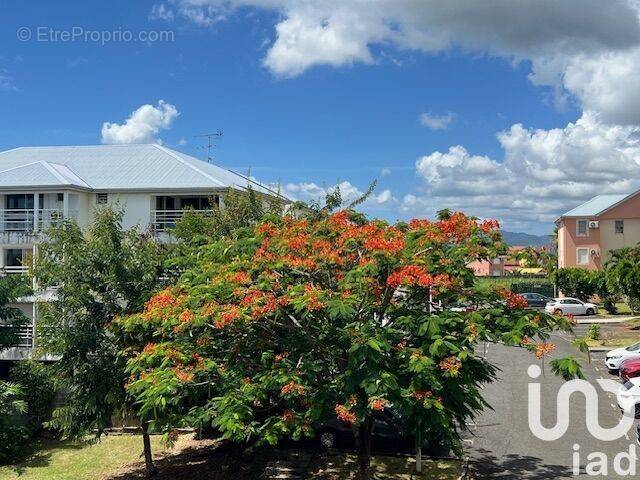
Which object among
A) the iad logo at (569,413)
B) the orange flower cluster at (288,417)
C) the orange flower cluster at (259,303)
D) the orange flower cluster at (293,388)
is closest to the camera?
the orange flower cluster at (293,388)

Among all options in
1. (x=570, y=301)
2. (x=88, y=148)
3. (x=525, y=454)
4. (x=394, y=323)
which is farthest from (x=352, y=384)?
(x=570, y=301)

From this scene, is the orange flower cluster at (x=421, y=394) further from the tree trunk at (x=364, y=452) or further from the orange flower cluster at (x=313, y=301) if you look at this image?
the tree trunk at (x=364, y=452)

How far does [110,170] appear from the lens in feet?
98.3

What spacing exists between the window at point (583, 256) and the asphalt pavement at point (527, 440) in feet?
100

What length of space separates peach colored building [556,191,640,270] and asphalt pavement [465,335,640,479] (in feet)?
100

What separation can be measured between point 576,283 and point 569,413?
31045 millimetres

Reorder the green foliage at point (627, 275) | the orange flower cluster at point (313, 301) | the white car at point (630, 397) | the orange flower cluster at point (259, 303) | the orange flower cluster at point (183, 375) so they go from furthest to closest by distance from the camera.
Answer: the green foliage at point (627, 275) < the white car at point (630, 397) < the orange flower cluster at point (183, 375) < the orange flower cluster at point (259, 303) < the orange flower cluster at point (313, 301)

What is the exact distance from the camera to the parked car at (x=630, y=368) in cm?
2195

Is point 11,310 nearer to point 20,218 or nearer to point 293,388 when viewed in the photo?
point 293,388

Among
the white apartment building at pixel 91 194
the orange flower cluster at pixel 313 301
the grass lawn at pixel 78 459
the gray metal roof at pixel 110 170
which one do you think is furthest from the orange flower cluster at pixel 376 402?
the white apartment building at pixel 91 194

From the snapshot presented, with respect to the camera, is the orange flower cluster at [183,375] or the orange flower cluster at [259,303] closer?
the orange flower cluster at [259,303]

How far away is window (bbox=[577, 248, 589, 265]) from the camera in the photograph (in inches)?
2060

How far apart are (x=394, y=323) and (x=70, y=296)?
7800 mm

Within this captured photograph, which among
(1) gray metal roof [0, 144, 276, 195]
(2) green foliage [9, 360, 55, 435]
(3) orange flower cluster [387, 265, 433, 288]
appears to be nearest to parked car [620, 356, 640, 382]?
(1) gray metal roof [0, 144, 276, 195]
